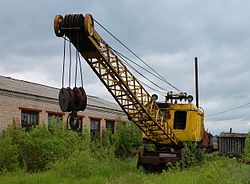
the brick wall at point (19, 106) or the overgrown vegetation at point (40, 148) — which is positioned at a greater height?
the brick wall at point (19, 106)

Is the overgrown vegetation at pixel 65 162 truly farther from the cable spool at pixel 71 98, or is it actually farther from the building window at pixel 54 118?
the cable spool at pixel 71 98

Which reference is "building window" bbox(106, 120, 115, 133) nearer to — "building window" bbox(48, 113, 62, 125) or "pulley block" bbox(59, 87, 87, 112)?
"building window" bbox(48, 113, 62, 125)

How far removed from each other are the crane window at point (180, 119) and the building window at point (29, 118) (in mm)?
7252

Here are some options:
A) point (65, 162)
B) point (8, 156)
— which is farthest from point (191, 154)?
point (8, 156)

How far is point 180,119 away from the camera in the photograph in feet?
71.6

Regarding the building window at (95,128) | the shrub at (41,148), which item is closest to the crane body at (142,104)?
the shrub at (41,148)

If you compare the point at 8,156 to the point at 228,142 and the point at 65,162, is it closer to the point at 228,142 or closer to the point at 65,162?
the point at 65,162

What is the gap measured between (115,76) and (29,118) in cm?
808

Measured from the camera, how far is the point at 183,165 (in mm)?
19891

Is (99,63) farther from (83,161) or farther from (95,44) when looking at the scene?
(83,161)

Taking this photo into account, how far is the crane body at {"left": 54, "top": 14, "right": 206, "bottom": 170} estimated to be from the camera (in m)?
14.4

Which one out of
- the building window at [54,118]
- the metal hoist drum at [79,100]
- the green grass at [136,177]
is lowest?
the green grass at [136,177]

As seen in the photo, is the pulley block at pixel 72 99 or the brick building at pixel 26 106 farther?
the brick building at pixel 26 106

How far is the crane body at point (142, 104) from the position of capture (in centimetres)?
Answer: 1438
